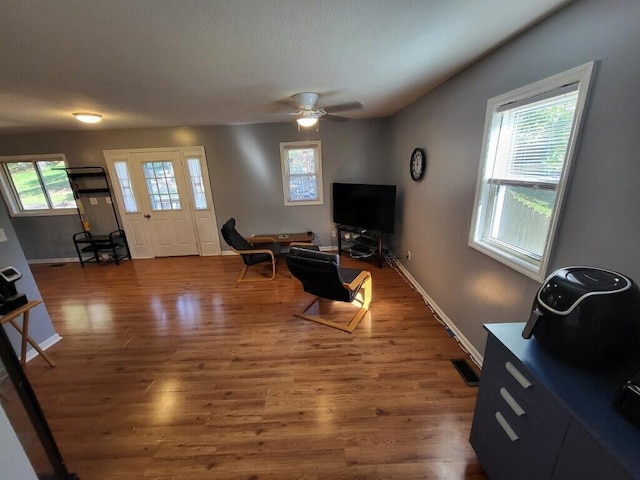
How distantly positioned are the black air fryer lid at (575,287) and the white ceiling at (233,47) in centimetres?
134

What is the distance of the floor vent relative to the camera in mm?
1895

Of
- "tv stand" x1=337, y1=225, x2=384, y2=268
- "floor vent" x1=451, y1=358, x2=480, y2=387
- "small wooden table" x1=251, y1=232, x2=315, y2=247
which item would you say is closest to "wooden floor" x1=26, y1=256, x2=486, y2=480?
"floor vent" x1=451, y1=358, x2=480, y2=387

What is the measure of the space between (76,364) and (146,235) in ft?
10.4

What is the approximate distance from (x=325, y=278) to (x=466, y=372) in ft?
4.60

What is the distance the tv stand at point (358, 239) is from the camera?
4034 millimetres

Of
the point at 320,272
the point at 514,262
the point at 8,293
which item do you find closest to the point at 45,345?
the point at 8,293

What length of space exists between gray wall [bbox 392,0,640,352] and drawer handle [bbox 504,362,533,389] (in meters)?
0.67

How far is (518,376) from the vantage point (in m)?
1.03

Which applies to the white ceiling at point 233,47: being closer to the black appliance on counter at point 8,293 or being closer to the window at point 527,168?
the window at point 527,168

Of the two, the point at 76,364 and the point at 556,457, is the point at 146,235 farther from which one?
the point at 556,457

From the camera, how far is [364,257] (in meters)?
4.19

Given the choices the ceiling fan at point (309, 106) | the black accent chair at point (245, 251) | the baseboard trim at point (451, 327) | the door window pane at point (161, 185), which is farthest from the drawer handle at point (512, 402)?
the door window pane at point (161, 185)

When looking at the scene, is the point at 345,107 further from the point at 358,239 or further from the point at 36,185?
the point at 36,185

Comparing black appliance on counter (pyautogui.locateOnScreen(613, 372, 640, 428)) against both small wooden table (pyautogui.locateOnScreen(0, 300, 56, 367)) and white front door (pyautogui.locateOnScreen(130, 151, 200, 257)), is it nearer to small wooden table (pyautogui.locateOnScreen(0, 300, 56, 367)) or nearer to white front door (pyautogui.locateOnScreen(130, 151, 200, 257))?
small wooden table (pyautogui.locateOnScreen(0, 300, 56, 367))
